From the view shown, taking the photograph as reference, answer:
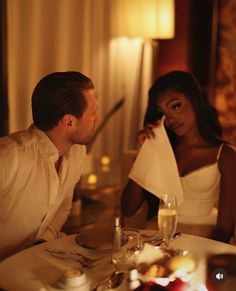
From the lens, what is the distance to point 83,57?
3.21 m

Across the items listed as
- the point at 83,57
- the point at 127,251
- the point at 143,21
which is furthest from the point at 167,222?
the point at 143,21

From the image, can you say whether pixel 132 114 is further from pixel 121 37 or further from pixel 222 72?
pixel 222 72

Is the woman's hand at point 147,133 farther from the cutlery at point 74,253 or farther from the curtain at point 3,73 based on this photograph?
the curtain at point 3,73

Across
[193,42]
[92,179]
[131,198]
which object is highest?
[193,42]

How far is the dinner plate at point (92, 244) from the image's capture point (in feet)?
4.52

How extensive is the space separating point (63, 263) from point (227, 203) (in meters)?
0.91

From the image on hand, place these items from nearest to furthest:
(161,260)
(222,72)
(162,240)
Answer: (161,260) < (162,240) < (222,72)

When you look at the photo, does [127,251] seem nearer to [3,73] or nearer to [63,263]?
[63,263]

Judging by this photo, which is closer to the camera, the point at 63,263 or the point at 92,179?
the point at 63,263

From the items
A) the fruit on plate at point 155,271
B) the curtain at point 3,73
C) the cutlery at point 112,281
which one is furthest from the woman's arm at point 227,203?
the curtain at point 3,73

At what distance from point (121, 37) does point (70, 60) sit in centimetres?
65

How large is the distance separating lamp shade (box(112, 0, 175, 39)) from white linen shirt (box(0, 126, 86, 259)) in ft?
6.80

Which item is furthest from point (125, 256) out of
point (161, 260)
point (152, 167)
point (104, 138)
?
point (104, 138)

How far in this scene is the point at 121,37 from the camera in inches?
140
